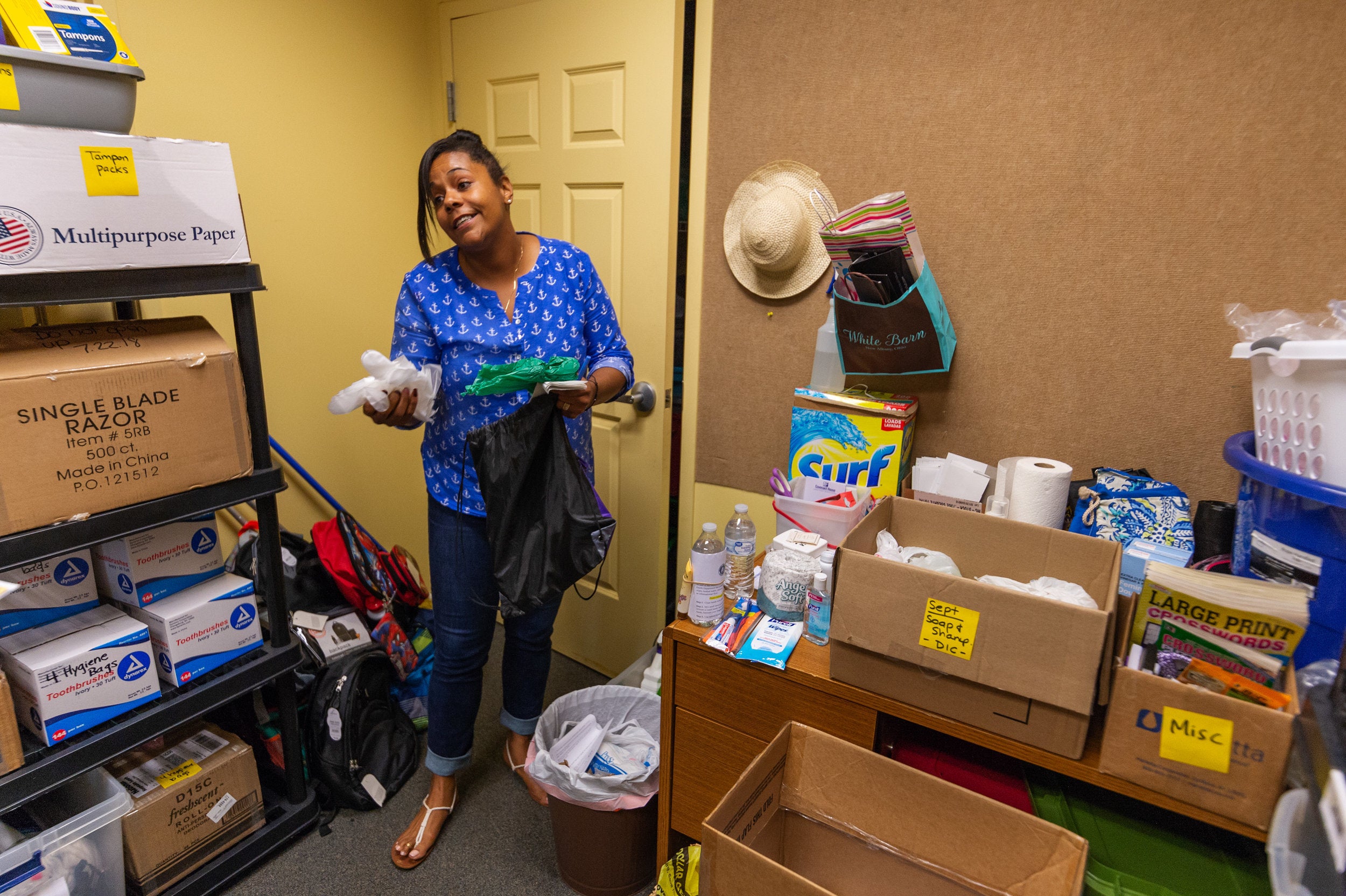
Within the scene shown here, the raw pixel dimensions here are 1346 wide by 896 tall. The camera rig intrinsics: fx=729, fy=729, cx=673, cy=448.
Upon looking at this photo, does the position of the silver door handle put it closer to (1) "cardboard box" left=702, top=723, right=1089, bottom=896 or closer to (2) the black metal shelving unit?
(2) the black metal shelving unit

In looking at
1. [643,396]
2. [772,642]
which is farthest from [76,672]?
A: [643,396]

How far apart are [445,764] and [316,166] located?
1.73 metres

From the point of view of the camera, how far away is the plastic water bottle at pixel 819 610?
4.27 ft

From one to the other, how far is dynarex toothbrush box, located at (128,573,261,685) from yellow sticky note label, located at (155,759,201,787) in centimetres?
21

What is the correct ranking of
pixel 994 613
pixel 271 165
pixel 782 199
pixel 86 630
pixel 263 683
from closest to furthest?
pixel 994 613 < pixel 86 630 < pixel 263 683 < pixel 782 199 < pixel 271 165

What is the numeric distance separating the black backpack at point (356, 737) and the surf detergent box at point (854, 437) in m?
1.24

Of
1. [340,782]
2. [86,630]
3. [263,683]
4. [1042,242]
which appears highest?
[1042,242]

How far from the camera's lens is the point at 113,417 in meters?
1.28

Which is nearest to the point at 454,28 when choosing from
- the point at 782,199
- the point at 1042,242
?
the point at 782,199

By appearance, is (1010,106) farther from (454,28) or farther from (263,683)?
(263,683)

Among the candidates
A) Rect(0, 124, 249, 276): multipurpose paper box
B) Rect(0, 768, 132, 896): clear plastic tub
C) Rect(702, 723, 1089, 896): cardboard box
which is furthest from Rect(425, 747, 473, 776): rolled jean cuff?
Rect(0, 124, 249, 276): multipurpose paper box

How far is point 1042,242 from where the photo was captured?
150 centimetres

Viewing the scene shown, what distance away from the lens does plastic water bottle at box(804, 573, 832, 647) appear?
130 cm

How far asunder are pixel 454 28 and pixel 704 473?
5.31 feet
